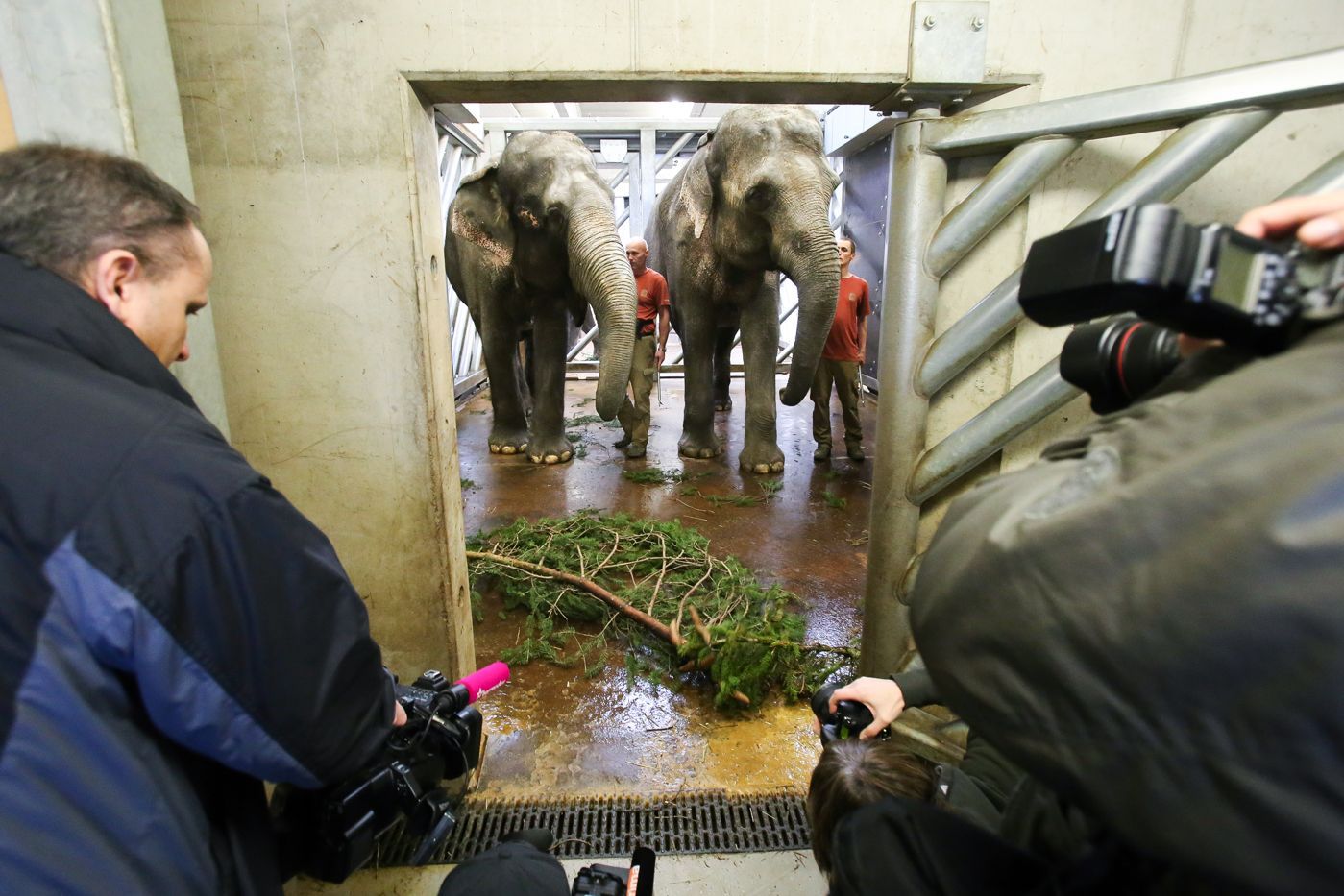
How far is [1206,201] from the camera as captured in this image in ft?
6.87

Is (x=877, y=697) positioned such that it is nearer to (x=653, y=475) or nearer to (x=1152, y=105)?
(x=1152, y=105)

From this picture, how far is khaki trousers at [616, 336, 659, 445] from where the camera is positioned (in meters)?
7.44

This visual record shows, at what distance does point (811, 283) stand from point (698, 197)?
1805 millimetres

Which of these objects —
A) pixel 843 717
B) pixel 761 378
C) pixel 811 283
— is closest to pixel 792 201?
pixel 811 283

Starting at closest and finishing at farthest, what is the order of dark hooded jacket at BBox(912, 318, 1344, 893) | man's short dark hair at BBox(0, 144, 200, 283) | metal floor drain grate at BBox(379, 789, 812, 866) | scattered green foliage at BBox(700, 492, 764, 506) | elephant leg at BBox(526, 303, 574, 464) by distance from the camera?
dark hooded jacket at BBox(912, 318, 1344, 893)
man's short dark hair at BBox(0, 144, 200, 283)
metal floor drain grate at BBox(379, 789, 812, 866)
scattered green foliage at BBox(700, 492, 764, 506)
elephant leg at BBox(526, 303, 574, 464)

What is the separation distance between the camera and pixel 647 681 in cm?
365

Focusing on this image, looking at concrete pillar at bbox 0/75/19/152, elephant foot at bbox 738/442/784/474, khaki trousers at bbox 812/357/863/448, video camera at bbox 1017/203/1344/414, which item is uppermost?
concrete pillar at bbox 0/75/19/152

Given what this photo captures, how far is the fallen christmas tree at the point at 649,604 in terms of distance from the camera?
137 inches

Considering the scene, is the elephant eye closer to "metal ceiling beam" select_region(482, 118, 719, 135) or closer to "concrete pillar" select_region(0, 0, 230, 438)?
"concrete pillar" select_region(0, 0, 230, 438)

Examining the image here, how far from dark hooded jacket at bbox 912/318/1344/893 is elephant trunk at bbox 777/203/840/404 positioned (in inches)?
180

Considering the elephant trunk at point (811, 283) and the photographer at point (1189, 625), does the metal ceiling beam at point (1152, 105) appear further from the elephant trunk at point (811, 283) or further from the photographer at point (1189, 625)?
the elephant trunk at point (811, 283)

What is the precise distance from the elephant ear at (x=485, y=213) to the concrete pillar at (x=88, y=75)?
458 cm

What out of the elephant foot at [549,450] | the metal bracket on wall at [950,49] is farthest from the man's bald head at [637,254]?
the metal bracket on wall at [950,49]

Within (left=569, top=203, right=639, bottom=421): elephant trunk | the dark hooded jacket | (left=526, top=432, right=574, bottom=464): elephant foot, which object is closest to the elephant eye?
(left=569, top=203, right=639, bottom=421): elephant trunk
